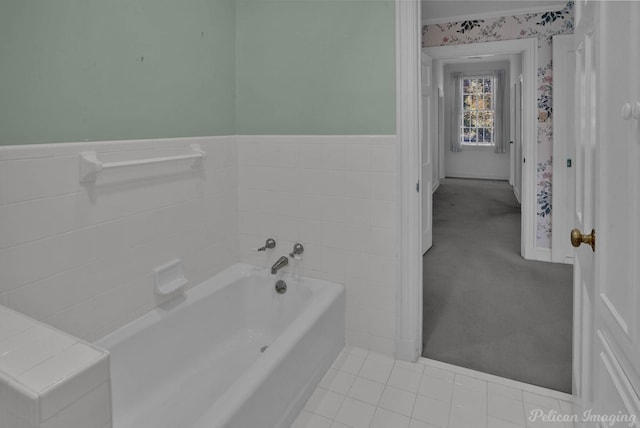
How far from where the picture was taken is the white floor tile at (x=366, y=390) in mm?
1999

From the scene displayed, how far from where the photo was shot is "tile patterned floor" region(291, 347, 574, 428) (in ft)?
6.04

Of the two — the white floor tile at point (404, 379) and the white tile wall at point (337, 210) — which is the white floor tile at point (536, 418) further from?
the white tile wall at point (337, 210)

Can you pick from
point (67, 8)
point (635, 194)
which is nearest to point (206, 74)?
point (67, 8)

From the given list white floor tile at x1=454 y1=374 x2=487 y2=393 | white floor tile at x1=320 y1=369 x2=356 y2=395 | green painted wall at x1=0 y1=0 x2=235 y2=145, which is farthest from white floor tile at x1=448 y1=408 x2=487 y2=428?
green painted wall at x1=0 y1=0 x2=235 y2=145

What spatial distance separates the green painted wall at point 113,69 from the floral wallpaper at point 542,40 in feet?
9.18

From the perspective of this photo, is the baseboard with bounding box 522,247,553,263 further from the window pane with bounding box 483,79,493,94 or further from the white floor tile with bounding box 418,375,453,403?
the window pane with bounding box 483,79,493,94

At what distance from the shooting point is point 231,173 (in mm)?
2559

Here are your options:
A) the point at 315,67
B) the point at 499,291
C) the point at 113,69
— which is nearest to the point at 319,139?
the point at 315,67

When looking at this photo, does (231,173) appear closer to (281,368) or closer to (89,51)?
(89,51)

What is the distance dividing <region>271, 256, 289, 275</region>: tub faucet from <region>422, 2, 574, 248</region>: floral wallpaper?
282cm

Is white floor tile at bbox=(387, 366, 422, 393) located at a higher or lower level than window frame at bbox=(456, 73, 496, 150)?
lower

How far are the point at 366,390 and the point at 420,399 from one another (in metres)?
0.26

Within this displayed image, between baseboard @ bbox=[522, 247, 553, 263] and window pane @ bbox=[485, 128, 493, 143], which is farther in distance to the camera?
window pane @ bbox=[485, 128, 493, 143]

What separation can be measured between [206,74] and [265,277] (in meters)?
1.21
